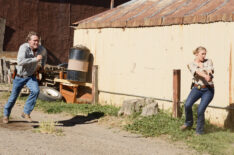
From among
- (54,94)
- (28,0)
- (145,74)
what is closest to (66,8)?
(28,0)

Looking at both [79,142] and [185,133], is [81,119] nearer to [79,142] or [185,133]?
[79,142]

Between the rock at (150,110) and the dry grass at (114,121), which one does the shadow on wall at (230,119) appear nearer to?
the rock at (150,110)

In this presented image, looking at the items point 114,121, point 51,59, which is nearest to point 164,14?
point 114,121

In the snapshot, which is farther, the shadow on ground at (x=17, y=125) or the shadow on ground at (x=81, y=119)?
the shadow on ground at (x=81, y=119)

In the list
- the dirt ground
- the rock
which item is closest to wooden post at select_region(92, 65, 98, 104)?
the rock

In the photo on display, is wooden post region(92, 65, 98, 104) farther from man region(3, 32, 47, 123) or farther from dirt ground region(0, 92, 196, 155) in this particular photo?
man region(3, 32, 47, 123)

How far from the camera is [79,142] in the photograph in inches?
271

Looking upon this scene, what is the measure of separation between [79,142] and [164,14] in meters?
5.04

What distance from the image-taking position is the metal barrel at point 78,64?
12.2 meters

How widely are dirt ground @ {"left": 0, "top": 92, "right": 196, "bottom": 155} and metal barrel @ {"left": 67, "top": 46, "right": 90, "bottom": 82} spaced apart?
3.42 meters

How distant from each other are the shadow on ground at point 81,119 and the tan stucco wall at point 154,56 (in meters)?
1.44

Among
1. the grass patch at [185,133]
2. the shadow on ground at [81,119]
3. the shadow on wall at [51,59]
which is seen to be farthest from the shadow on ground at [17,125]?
the shadow on wall at [51,59]

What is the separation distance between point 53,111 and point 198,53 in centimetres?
470

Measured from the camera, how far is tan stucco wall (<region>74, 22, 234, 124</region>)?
29.2 feet
